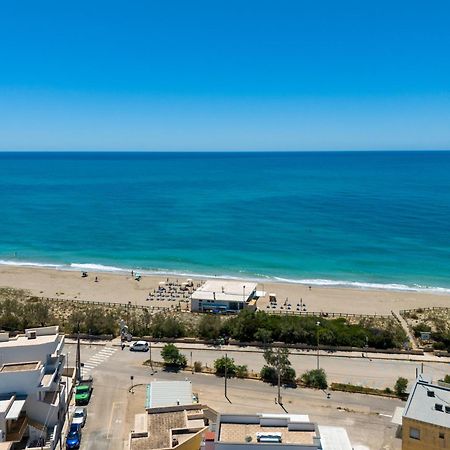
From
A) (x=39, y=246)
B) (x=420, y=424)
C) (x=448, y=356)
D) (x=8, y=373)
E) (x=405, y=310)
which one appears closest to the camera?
(x=420, y=424)

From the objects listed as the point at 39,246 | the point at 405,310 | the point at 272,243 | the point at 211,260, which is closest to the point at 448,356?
the point at 405,310

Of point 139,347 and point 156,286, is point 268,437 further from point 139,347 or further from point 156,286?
point 156,286

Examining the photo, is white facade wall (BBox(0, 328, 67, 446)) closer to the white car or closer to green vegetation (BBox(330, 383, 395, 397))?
the white car

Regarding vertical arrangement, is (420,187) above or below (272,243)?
above

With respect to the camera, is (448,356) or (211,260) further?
(211,260)

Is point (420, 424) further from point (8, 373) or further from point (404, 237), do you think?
point (404, 237)

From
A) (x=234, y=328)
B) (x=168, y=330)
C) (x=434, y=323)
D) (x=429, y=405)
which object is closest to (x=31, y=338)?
(x=168, y=330)

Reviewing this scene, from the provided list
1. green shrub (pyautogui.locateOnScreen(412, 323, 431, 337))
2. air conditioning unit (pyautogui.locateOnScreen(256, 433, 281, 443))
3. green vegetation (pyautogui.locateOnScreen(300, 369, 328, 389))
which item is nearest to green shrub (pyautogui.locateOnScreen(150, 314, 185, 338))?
green vegetation (pyautogui.locateOnScreen(300, 369, 328, 389))
